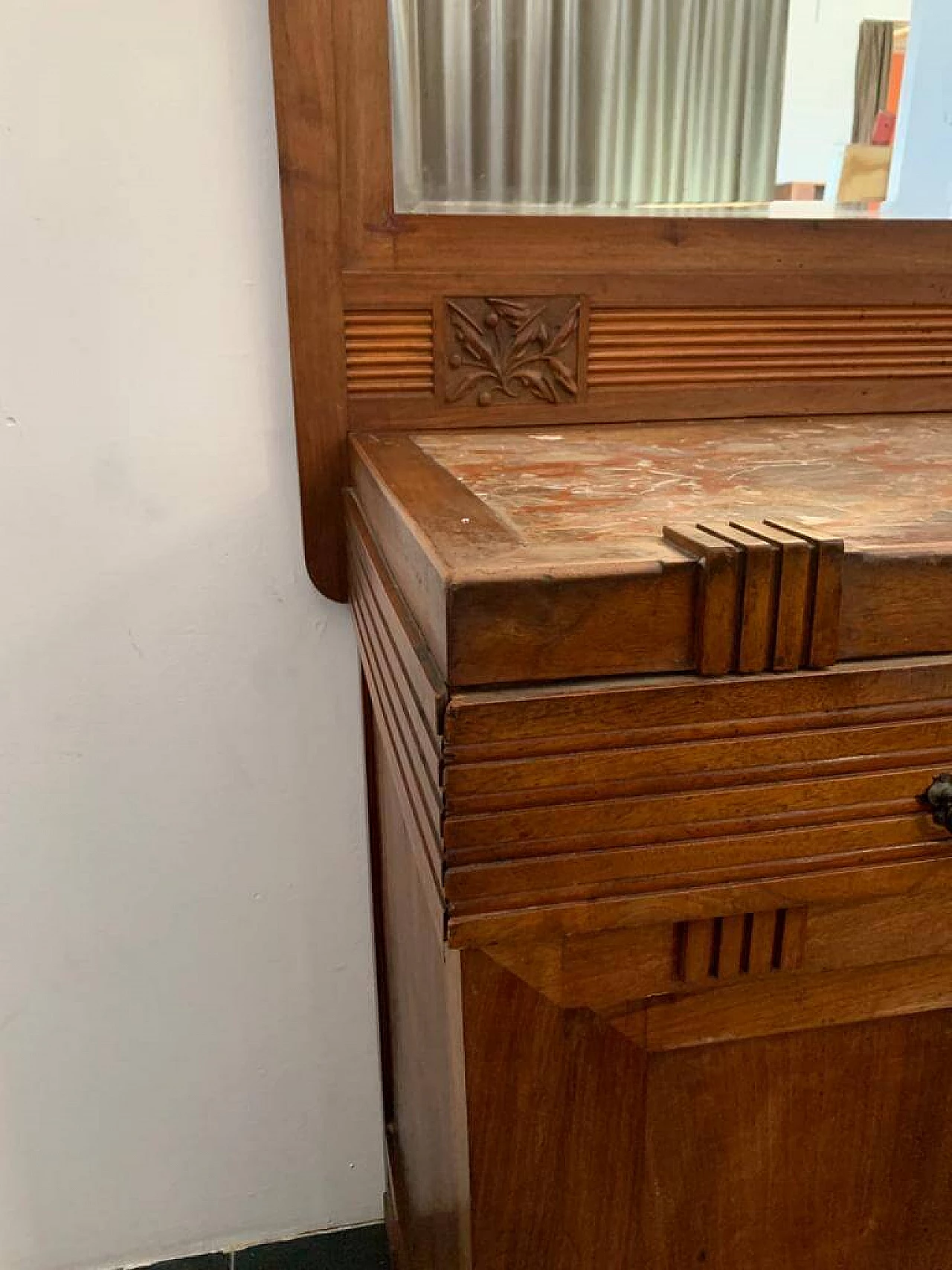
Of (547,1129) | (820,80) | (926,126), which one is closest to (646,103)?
(820,80)

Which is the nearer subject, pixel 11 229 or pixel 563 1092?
pixel 563 1092

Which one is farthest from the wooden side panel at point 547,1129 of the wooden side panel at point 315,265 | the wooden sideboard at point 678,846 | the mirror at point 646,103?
the mirror at point 646,103

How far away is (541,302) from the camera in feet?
2.93

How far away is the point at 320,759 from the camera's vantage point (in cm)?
102

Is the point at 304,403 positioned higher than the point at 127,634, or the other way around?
the point at 304,403

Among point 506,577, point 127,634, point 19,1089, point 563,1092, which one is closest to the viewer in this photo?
point 506,577

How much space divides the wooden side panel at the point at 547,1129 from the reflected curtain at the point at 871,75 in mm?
833

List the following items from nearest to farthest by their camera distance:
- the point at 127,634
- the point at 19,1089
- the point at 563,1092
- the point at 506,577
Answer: the point at 506,577 → the point at 563,1092 → the point at 127,634 → the point at 19,1089

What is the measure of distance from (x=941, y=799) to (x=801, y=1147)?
10.1 inches

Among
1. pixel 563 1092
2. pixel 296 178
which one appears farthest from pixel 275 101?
pixel 563 1092

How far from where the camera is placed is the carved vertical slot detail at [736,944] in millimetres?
531

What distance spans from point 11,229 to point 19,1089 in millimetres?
832

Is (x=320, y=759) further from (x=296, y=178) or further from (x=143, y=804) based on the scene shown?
(x=296, y=178)

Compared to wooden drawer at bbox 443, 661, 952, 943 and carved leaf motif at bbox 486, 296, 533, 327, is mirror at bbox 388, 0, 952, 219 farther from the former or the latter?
wooden drawer at bbox 443, 661, 952, 943
